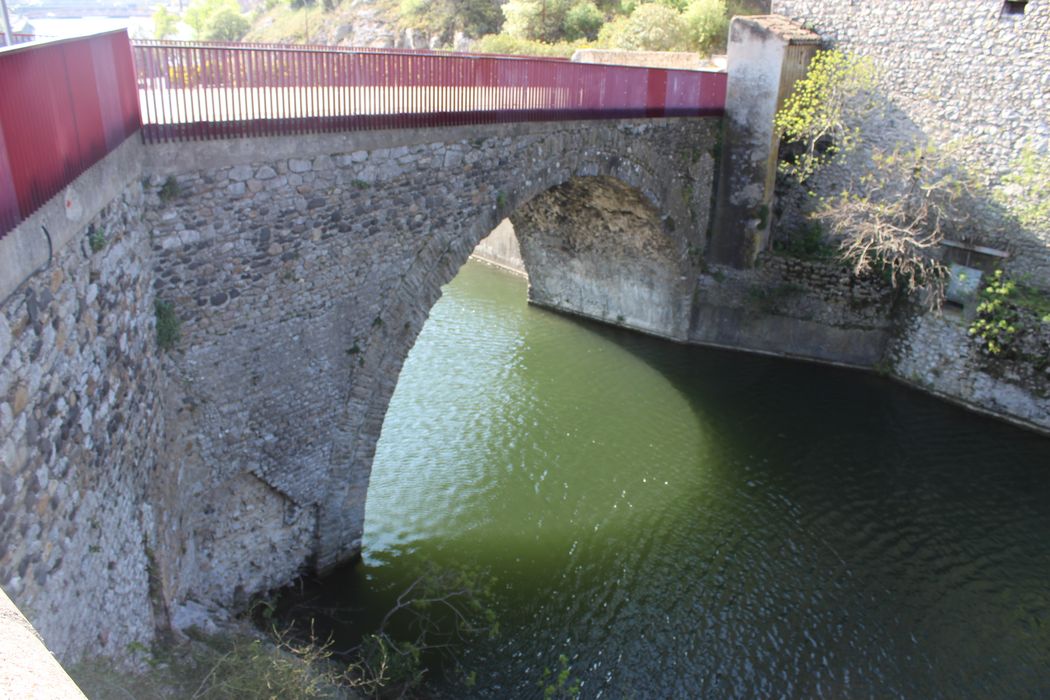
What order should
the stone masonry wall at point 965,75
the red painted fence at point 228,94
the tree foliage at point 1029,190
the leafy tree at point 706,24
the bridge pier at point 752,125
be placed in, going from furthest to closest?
the leafy tree at point 706,24 → the bridge pier at point 752,125 → the tree foliage at point 1029,190 → the stone masonry wall at point 965,75 → the red painted fence at point 228,94

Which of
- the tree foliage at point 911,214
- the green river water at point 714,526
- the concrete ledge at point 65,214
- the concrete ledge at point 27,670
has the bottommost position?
the green river water at point 714,526

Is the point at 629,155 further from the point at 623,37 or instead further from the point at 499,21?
the point at 499,21

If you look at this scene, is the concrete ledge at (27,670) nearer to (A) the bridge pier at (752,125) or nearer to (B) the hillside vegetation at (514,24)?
(A) the bridge pier at (752,125)

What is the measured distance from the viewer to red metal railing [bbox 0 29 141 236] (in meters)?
3.89

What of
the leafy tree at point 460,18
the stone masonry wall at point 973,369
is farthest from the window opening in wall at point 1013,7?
the leafy tree at point 460,18

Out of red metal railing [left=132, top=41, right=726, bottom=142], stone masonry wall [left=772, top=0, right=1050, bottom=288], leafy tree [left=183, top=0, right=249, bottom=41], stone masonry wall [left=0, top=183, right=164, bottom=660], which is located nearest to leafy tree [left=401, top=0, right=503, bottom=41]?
stone masonry wall [left=772, top=0, right=1050, bottom=288]

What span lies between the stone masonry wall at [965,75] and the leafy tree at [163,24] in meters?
48.2

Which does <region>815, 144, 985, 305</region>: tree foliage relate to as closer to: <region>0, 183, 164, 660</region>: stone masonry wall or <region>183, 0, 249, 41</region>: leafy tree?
<region>0, 183, 164, 660</region>: stone masonry wall

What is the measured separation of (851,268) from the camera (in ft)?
45.7

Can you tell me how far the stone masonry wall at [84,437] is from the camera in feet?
12.6

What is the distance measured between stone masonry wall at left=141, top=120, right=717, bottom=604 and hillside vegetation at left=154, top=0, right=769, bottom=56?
12721 mm

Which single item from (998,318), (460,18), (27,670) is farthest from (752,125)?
(460,18)

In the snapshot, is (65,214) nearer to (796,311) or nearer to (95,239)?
(95,239)

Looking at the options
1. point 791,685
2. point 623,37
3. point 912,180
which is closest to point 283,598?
point 791,685
